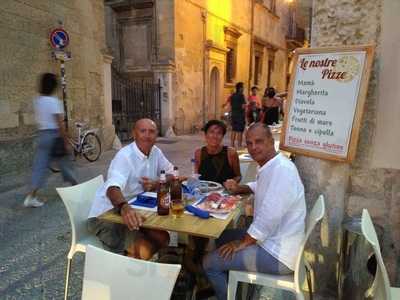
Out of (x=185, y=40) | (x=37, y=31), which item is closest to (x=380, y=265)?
(x=37, y=31)

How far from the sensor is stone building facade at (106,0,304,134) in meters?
11.4

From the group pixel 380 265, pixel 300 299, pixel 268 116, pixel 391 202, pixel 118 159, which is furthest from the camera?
pixel 268 116

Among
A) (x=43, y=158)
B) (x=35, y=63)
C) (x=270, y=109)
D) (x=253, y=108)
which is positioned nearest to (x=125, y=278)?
(x=43, y=158)

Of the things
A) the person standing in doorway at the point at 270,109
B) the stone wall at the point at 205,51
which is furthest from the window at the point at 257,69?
the person standing in doorway at the point at 270,109

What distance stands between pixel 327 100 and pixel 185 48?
1020 cm

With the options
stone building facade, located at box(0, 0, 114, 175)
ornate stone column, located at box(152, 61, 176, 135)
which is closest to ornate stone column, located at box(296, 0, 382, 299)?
stone building facade, located at box(0, 0, 114, 175)

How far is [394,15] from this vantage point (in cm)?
213

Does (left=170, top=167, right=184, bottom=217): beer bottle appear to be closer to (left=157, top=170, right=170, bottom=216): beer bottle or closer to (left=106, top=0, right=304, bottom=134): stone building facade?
(left=157, top=170, right=170, bottom=216): beer bottle

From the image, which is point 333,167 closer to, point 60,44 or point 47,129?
point 47,129

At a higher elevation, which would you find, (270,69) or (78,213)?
(270,69)

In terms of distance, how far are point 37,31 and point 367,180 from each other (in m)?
6.44

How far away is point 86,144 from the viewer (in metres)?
7.37

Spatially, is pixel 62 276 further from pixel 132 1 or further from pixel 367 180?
pixel 132 1

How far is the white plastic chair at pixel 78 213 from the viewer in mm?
2344
